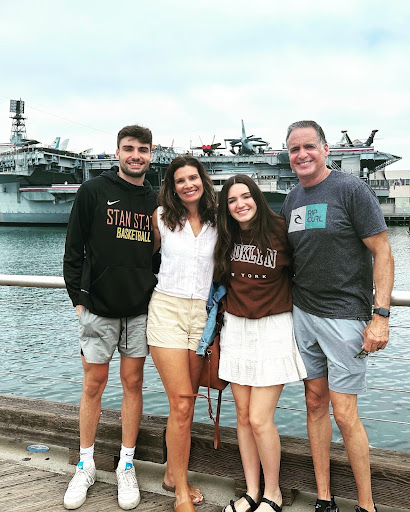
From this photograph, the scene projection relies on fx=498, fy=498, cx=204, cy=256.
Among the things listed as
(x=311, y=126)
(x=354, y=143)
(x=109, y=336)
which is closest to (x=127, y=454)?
(x=109, y=336)

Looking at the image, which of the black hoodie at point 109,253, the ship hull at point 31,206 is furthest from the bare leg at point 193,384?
the ship hull at point 31,206

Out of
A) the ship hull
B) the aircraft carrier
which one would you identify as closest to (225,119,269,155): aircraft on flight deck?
the aircraft carrier

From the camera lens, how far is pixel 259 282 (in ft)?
7.69

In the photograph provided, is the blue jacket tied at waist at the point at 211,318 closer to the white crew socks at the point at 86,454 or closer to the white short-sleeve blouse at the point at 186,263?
the white short-sleeve blouse at the point at 186,263

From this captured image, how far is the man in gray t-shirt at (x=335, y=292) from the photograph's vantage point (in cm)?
215

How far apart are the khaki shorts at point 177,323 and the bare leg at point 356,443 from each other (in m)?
0.72

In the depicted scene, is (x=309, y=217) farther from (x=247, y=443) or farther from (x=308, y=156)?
(x=247, y=443)

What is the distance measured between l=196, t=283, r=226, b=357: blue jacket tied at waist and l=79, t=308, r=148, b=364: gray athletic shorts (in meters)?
0.36

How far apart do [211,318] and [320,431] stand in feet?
2.36

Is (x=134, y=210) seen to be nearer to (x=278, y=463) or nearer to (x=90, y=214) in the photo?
(x=90, y=214)

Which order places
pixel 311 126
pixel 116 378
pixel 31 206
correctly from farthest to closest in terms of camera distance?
pixel 31 206
pixel 116 378
pixel 311 126

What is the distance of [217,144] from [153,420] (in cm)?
5331

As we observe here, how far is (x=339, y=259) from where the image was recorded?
2205 mm

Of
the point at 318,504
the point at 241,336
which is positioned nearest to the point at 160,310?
the point at 241,336
